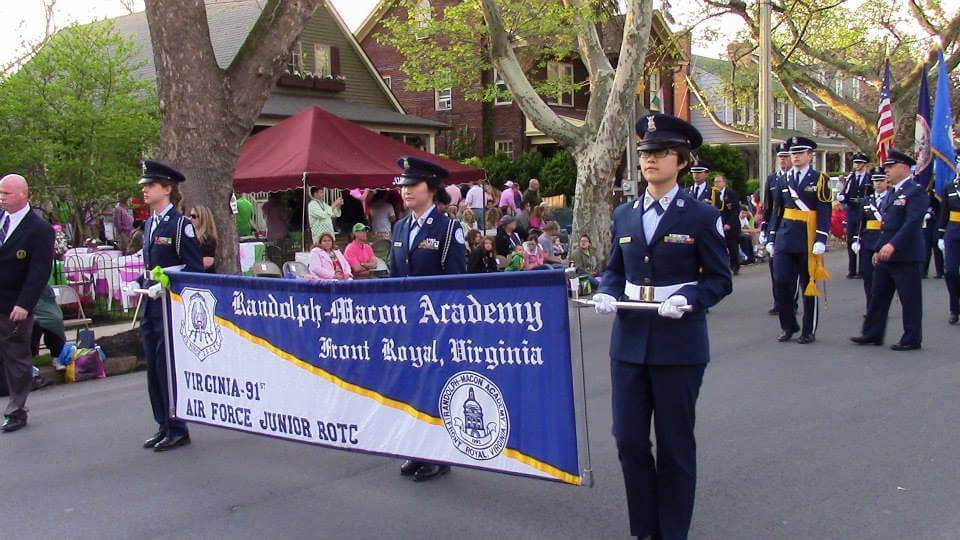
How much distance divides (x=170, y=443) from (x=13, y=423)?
67.2 inches

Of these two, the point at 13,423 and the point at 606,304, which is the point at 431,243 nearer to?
the point at 606,304

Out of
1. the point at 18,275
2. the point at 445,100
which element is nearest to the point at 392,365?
the point at 18,275

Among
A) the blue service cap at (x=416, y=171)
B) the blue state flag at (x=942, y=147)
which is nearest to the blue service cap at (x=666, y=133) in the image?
the blue service cap at (x=416, y=171)

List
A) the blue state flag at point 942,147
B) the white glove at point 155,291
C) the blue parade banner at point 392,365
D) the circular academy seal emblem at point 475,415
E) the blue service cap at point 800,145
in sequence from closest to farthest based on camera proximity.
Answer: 1. the blue parade banner at point 392,365
2. the circular academy seal emblem at point 475,415
3. the white glove at point 155,291
4. the blue service cap at point 800,145
5. the blue state flag at point 942,147

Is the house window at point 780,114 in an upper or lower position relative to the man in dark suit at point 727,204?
upper

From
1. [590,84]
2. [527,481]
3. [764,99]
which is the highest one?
[590,84]

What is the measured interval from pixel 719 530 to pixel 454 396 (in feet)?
5.15

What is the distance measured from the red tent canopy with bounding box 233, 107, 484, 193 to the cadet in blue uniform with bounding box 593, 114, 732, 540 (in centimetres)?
1254

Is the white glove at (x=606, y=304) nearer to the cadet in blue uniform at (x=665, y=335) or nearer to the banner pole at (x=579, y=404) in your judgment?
the cadet in blue uniform at (x=665, y=335)

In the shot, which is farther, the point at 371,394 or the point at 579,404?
the point at 371,394

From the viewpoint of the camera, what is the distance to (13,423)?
7383 mm

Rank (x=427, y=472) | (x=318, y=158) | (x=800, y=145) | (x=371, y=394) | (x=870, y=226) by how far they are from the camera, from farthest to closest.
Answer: (x=318, y=158), (x=870, y=226), (x=800, y=145), (x=427, y=472), (x=371, y=394)

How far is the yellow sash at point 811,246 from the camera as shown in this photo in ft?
33.0

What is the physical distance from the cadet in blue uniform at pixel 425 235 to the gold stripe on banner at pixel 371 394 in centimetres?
76
